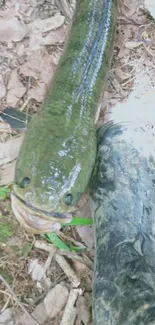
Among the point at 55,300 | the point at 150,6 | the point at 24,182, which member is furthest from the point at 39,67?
the point at 55,300

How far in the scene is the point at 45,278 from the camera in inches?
149

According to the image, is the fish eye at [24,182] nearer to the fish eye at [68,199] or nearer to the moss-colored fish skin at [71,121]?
the moss-colored fish skin at [71,121]

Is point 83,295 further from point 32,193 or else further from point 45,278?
point 32,193

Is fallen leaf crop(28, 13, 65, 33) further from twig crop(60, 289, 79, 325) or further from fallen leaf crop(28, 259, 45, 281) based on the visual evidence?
twig crop(60, 289, 79, 325)

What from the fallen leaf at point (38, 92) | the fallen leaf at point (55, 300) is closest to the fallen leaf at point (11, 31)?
the fallen leaf at point (38, 92)

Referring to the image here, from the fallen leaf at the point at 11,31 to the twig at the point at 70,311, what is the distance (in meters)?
1.85

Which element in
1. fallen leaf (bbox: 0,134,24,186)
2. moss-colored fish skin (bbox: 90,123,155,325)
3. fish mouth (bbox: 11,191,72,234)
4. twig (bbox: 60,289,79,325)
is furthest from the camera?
fallen leaf (bbox: 0,134,24,186)

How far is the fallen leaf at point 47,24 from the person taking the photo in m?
4.41

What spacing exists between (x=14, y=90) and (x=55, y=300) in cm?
146

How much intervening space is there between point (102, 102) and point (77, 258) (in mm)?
1123

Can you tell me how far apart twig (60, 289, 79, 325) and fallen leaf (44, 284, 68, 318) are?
0.13ft

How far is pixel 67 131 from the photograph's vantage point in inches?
145

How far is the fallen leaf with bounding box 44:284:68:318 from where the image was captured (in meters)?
3.69

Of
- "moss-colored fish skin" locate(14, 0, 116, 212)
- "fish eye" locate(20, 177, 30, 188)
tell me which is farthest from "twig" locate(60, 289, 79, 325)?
"fish eye" locate(20, 177, 30, 188)
